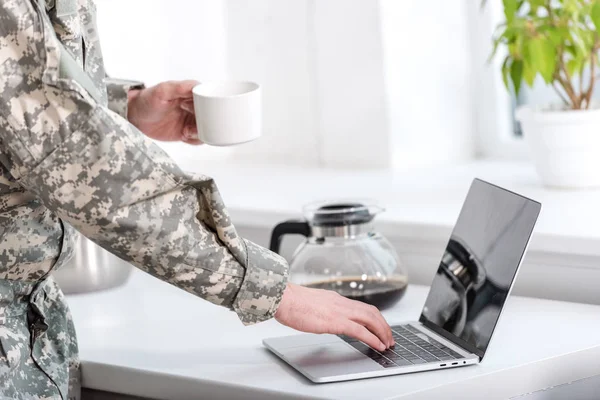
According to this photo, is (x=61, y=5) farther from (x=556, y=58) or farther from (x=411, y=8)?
(x=411, y=8)

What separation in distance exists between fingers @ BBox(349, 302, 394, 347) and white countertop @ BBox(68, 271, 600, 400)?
0.07 m

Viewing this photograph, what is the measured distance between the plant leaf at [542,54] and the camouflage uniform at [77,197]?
752 millimetres

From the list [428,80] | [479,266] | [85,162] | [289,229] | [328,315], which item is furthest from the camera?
[428,80]

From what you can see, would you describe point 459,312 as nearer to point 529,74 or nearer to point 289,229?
point 289,229

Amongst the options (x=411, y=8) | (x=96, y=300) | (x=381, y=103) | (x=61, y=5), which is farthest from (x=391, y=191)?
(x=61, y=5)

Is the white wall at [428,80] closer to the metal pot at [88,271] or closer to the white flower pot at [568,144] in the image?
the white flower pot at [568,144]

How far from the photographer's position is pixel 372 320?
120cm

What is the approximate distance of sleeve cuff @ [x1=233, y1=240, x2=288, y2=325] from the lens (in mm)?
1094

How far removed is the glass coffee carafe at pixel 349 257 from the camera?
1473 mm

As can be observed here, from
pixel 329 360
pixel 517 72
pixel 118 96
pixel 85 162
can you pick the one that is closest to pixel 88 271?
pixel 118 96

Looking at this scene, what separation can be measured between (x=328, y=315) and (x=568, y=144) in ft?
2.34

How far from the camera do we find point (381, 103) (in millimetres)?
2078

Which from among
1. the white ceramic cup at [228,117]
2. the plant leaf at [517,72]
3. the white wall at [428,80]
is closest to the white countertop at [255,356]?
the white ceramic cup at [228,117]

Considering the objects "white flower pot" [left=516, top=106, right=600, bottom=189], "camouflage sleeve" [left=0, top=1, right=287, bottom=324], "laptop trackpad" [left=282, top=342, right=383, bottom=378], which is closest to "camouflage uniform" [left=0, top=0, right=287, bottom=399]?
"camouflage sleeve" [left=0, top=1, right=287, bottom=324]
